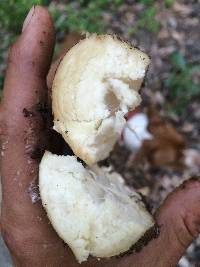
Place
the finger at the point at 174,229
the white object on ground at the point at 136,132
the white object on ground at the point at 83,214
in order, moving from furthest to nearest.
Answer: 1. the white object on ground at the point at 136,132
2. the finger at the point at 174,229
3. the white object on ground at the point at 83,214

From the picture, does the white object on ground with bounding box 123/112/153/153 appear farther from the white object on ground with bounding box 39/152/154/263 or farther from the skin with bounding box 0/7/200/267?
the white object on ground with bounding box 39/152/154/263

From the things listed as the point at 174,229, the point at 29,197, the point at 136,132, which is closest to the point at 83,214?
the point at 29,197

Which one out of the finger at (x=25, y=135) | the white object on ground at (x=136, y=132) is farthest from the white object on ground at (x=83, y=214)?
the white object on ground at (x=136, y=132)

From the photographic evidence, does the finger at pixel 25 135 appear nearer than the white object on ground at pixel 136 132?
Yes

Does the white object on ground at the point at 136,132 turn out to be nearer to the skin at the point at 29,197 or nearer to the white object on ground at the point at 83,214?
the skin at the point at 29,197

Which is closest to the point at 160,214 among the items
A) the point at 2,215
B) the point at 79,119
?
the point at 79,119

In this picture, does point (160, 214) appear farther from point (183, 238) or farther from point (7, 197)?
point (7, 197)

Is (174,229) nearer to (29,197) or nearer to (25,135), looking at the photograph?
(29,197)
